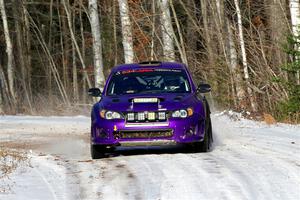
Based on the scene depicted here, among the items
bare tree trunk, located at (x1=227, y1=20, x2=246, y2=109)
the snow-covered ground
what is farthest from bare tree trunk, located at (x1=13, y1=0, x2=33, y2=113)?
the snow-covered ground

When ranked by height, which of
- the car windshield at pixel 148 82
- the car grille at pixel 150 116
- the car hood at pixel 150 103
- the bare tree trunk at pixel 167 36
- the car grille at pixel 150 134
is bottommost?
the car grille at pixel 150 134

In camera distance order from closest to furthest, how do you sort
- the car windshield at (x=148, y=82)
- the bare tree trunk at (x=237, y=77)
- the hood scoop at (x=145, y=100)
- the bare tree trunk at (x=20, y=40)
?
the hood scoop at (x=145, y=100) < the car windshield at (x=148, y=82) < the bare tree trunk at (x=237, y=77) < the bare tree trunk at (x=20, y=40)

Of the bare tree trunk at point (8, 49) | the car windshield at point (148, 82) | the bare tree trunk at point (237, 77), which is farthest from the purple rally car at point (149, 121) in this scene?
the bare tree trunk at point (8, 49)

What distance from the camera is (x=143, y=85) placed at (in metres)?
13.5

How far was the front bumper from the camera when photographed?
Answer: 12.0 meters

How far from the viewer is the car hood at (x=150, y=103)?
1210 centimetres

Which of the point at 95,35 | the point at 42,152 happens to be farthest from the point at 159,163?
the point at 95,35

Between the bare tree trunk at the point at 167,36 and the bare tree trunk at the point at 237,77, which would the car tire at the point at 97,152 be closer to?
the bare tree trunk at the point at 237,77

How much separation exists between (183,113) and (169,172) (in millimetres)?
2147

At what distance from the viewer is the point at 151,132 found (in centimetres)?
1205

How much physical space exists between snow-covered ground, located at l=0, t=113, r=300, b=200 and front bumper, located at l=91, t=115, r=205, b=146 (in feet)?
0.80

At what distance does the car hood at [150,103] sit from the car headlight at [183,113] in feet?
0.22

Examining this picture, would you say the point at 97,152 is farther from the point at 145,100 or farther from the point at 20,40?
the point at 20,40

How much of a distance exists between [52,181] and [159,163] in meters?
1.71
